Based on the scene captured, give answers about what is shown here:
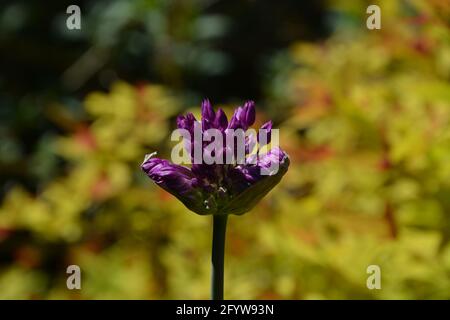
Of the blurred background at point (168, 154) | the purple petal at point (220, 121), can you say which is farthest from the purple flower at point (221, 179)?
the blurred background at point (168, 154)

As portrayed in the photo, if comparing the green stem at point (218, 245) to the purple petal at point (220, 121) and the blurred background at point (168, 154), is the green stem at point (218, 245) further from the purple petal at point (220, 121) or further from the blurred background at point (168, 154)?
the blurred background at point (168, 154)

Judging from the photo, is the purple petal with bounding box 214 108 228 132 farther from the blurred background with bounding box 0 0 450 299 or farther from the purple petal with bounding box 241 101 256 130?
the blurred background with bounding box 0 0 450 299

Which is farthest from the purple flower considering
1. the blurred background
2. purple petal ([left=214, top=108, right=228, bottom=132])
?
the blurred background

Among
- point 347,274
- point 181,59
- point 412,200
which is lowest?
point 347,274

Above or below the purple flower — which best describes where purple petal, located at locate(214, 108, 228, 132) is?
above

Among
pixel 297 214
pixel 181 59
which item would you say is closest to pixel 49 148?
pixel 181 59

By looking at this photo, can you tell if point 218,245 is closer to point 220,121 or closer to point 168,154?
point 220,121

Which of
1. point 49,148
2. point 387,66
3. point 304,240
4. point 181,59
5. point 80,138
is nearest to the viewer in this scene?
point 304,240

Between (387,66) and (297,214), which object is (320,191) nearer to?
(297,214)
